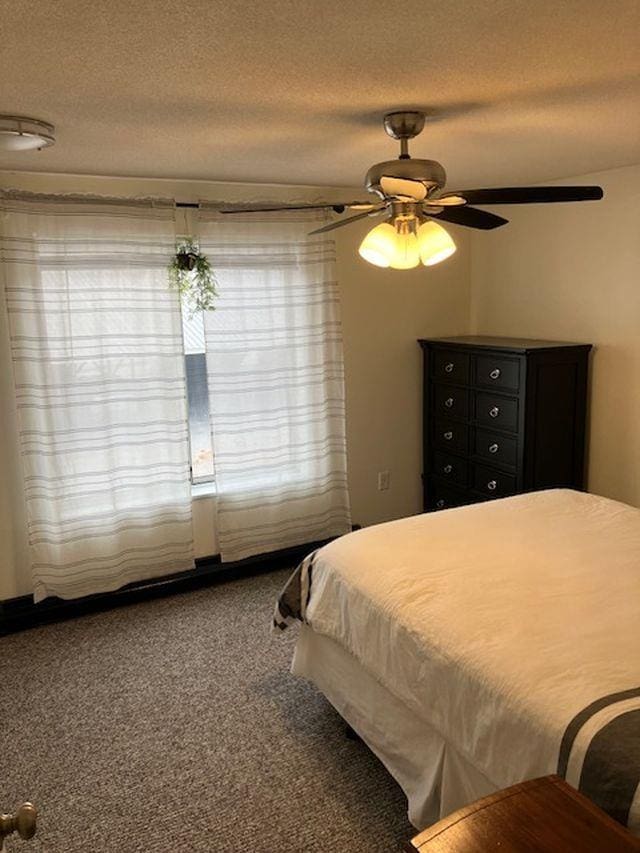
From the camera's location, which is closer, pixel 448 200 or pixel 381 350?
pixel 448 200

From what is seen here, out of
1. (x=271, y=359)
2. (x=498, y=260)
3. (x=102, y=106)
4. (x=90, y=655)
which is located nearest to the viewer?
(x=102, y=106)

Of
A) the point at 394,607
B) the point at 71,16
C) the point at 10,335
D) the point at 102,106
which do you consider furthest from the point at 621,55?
the point at 10,335

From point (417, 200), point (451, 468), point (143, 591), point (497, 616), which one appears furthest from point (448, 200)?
point (143, 591)

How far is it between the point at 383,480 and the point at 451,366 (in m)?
0.92

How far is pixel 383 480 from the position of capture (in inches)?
176

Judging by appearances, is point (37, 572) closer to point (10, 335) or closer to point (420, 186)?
point (10, 335)

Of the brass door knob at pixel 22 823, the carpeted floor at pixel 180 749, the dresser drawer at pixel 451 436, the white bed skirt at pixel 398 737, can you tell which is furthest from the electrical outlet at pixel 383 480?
the brass door knob at pixel 22 823

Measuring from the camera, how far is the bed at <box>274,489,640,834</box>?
150 cm

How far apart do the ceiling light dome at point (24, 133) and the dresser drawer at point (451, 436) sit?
108 inches

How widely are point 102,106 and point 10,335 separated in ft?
5.11

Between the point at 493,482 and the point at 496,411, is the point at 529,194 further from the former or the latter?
the point at 493,482

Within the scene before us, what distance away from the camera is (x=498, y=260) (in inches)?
171

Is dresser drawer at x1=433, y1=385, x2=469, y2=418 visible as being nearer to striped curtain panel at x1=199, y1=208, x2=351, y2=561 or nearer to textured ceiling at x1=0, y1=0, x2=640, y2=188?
striped curtain panel at x1=199, y1=208, x2=351, y2=561

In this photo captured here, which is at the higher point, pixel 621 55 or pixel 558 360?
pixel 621 55
